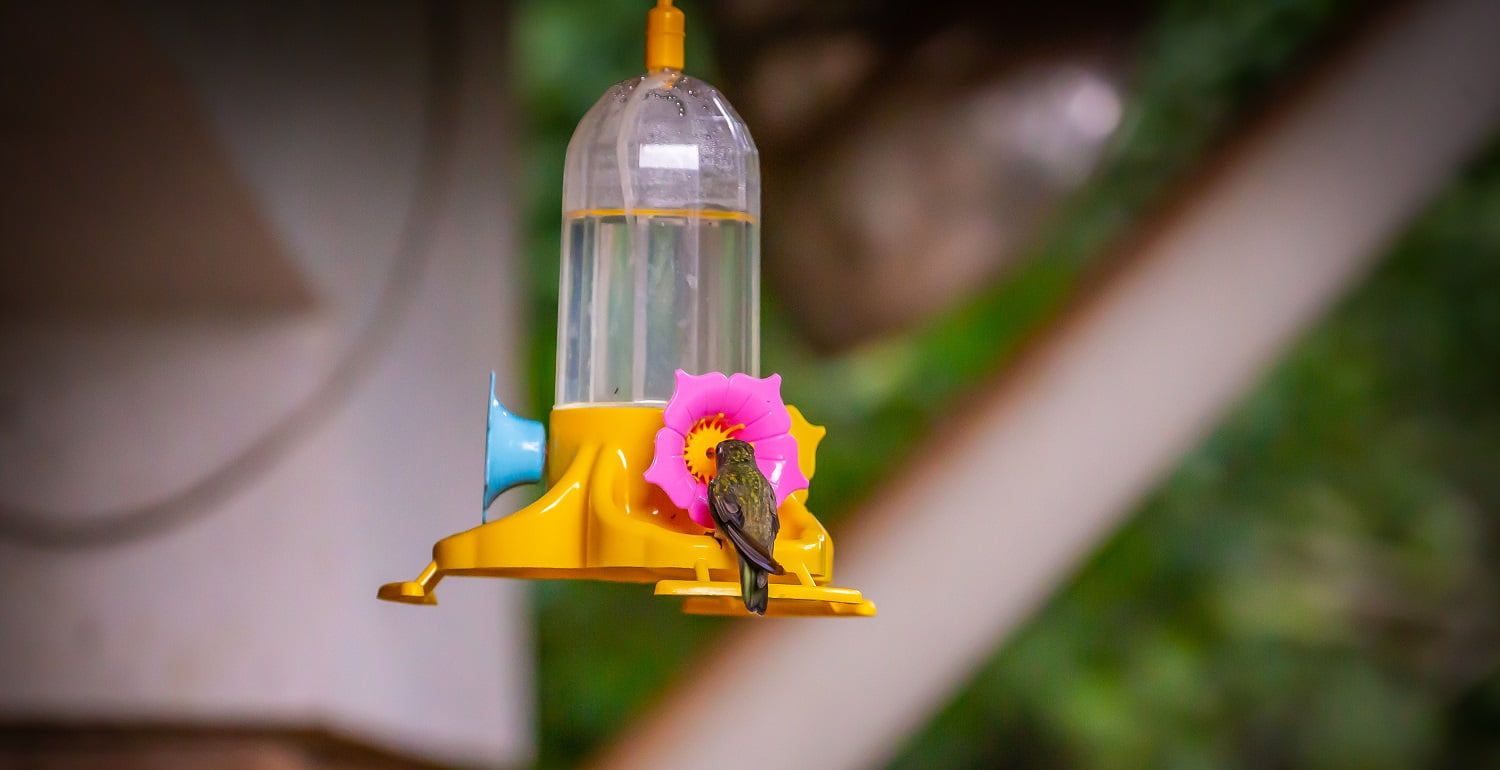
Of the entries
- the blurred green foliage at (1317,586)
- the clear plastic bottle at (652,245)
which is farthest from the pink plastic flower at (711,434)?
the blurred green foliage at (1317,586)

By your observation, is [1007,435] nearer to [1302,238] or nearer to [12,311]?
[1302,238]

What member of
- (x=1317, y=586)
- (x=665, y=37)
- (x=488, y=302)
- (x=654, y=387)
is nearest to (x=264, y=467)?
(x=488, y=302)

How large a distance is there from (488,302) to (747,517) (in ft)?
4.78

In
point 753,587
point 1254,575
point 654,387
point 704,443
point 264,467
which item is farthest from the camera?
point 1254,575

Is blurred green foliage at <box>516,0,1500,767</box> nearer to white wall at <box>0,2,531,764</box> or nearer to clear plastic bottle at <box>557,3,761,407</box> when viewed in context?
white wall at <box>0,2,531,764</box>

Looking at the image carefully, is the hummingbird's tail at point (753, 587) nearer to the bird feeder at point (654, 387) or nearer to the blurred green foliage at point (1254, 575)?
the bird feeder at point (654, 387)

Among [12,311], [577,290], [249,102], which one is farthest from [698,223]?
[12,311]

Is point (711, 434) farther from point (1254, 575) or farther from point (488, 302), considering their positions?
point (1254, 575)

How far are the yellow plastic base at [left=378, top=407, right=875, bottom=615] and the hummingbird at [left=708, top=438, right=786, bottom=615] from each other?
16mm

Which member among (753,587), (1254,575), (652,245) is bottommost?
(753,587)

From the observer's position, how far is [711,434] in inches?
34.7

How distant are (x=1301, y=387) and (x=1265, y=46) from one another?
205 centimetres

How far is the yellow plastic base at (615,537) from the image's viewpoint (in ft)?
2.74

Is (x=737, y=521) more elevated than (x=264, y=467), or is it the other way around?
(x=264, y=467)
